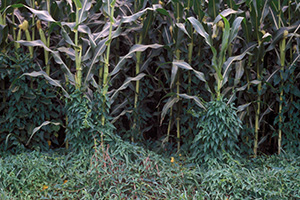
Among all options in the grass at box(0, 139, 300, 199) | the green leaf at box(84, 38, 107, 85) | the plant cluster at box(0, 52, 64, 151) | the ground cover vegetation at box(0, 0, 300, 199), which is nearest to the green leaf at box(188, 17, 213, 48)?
the ground cover vegetation at box(0, 0, 300, 199)

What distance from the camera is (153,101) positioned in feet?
15.0

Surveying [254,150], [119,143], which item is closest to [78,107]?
[119,143]

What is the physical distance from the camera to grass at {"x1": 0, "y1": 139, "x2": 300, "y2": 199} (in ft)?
10.7

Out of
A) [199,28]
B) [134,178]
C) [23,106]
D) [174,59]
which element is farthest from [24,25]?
[134,178]

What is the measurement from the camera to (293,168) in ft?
11.6

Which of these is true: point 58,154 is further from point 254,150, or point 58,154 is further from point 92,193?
point 254,150

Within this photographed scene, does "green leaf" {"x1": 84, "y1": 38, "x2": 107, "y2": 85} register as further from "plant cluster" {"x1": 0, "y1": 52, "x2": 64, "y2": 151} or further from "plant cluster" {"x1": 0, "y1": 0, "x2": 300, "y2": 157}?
"plant cluster" {"x1": 0, "y1": 52, "x2": 64, "y2": 151}

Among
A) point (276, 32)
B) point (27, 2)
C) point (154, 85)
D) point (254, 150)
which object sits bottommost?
point (254, 150)

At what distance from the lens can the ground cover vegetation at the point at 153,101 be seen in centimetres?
342

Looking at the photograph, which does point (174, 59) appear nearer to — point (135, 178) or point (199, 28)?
point (199, 28)

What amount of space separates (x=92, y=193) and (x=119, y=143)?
2.27ft

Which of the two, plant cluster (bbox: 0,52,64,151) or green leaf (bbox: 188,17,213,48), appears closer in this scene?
green leaf (bbox: 188,17,213,48)

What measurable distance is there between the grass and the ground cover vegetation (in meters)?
0.01

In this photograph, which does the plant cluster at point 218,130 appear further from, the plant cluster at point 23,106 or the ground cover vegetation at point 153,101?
the plant cluster at point 23,106
